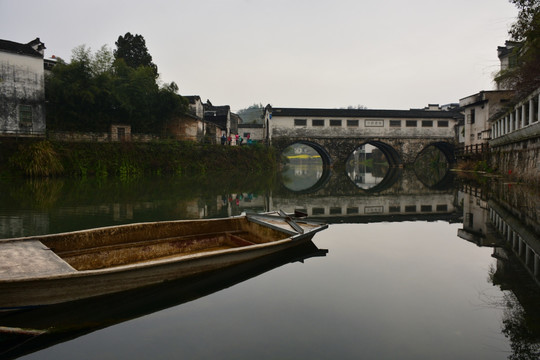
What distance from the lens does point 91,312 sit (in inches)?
152

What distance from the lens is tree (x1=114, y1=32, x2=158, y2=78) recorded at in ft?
113

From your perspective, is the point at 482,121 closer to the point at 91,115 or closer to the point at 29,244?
the point at 91,115

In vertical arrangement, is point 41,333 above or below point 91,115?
below

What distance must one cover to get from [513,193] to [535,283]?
32.6 feet

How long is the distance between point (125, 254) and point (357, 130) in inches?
1359

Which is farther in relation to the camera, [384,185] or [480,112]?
[480,112]

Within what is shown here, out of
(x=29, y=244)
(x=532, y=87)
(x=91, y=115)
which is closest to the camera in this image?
(x=29, y=244)

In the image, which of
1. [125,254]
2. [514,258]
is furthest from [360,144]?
[125,254]

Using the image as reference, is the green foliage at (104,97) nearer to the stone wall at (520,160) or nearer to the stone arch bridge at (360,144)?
the stone arch bridge at (360,144)

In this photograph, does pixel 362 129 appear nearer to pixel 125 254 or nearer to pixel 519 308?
pixel 125 254

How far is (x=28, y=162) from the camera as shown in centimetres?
2016

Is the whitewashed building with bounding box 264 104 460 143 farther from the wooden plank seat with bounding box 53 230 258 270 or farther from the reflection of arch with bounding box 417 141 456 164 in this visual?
the wooden plank seat with bounding box 53 230 258 270

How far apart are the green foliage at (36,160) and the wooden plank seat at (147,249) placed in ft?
58.9

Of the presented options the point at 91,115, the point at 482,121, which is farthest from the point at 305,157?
the point at 91,115
